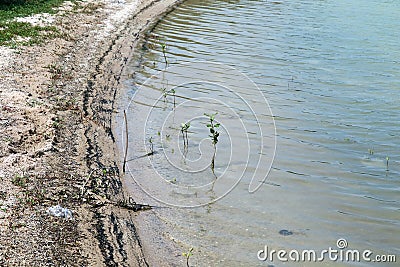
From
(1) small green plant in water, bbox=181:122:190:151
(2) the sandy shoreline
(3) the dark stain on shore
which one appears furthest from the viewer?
(1) small green plant in water, bbox=181:122:190:151

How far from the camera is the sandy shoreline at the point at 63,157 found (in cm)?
692

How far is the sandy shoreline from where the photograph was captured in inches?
272

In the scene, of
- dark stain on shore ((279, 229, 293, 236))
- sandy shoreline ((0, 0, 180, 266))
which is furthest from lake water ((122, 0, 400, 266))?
sandy shoreline ((0, 0, 180, 266))

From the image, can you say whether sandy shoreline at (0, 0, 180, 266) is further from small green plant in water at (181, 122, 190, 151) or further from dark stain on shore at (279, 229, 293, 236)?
dark stain on shore at (279, 229, 293, 236)

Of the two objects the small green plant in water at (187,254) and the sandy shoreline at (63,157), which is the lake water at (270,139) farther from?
the sandy shoreline at (63,157)

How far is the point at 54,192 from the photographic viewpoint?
26.6 feet

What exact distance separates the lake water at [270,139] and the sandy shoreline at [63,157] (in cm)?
65

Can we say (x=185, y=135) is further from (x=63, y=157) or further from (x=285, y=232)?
(x=285, y=232)

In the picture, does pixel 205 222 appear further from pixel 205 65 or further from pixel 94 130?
pixel 205 65

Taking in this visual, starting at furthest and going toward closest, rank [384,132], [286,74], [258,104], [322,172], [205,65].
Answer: [205,65] → [286,74] → [258,104] → [384,132] → [322,172]

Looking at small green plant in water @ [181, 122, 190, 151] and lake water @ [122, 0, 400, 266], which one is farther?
small green plant in water @ [181, 122, 190, 151]

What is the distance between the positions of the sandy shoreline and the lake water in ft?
2.13

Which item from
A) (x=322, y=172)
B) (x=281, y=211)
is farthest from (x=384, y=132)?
(x=281, y=211)

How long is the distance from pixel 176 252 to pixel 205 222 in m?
0.90
